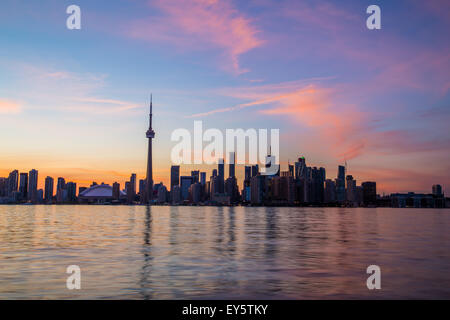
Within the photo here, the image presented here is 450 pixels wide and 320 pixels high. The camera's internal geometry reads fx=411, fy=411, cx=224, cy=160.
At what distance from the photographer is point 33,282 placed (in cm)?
2652

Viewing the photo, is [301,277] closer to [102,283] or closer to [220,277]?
[220,277]

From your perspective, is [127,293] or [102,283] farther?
→ [102,283]

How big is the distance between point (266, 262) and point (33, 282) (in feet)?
63.9

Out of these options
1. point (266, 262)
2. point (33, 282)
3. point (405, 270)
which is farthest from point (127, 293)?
point (405, 270)

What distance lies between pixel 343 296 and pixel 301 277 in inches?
259
